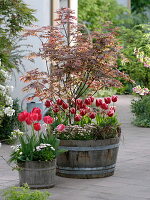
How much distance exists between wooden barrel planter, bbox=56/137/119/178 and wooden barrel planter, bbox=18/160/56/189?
1.84 feet

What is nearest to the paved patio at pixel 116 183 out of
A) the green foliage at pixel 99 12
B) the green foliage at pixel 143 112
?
the green foliage at pixel 143 112

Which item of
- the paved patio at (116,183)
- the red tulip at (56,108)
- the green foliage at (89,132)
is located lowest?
the paved patio at (116,183)

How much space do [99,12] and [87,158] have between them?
22899 mm

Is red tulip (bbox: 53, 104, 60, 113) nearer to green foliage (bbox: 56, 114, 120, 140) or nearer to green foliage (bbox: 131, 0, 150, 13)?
green foliage (bbox: 56, 114, 120, 140)

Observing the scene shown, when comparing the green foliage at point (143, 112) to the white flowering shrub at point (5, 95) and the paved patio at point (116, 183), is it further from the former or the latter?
the white flowering shrub at point (5, 95)

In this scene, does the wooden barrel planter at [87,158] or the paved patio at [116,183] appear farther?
the wooden barrel planter at [87,158]

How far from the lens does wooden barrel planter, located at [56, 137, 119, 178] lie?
26.2 ft

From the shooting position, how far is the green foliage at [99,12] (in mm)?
29234

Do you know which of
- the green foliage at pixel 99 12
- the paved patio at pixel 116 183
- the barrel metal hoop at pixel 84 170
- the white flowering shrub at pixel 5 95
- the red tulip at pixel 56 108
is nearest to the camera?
the white flowering shrub at pixel 5 95

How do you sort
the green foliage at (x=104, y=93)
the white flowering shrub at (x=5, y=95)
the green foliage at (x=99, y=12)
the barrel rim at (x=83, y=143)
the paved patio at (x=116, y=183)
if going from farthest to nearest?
the green foliage at (x=99, y=12) < the green foliage at (x=104, y=93) < the barrel rim at (x=83, y=143) < the paved patio at (x=116, y=183) < the white flowering shrub at (x=5, y=95)

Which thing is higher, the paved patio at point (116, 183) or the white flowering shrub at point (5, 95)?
the white flowering shrub at point (5, 95)

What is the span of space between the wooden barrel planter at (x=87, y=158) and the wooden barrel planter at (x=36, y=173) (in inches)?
22.1

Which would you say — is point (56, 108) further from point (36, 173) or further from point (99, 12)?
point (99, 12)

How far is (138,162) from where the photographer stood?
952cm
